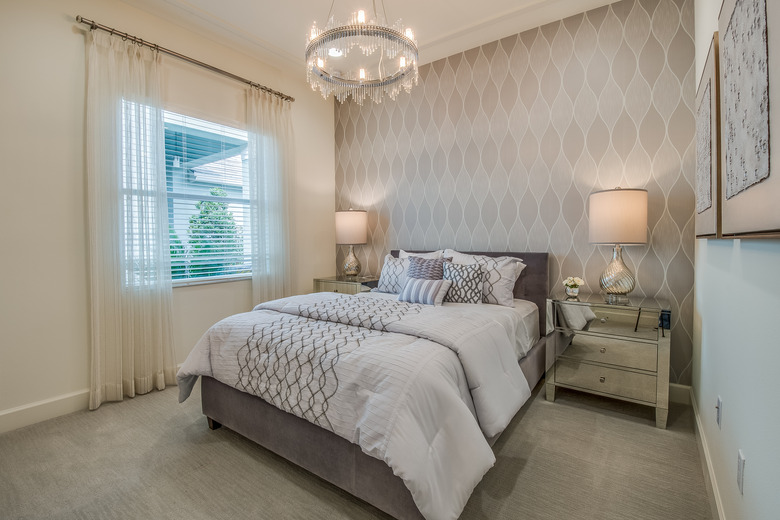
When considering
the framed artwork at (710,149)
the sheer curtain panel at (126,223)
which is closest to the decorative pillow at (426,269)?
the framed artwork at (710,149)

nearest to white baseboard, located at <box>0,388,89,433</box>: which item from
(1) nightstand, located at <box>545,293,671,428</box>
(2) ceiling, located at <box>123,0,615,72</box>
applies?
(2) ceiling, located at <box>123,0,615,72</box>

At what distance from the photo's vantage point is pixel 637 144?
277 cm

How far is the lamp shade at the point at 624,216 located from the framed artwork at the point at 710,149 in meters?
0.39

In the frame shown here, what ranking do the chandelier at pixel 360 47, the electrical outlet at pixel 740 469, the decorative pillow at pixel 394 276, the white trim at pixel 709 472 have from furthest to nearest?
the decorative pillow at pixel 394 276, the chandelier at pixel 360 47, the white trim at pixel 709 472, the electrical outlet at pixel 740 469

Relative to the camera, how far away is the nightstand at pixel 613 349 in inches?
90.3

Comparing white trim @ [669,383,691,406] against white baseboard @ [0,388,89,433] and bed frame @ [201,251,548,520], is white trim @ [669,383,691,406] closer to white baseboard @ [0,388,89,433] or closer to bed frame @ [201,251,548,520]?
bed frame @ [201,251,548,520]

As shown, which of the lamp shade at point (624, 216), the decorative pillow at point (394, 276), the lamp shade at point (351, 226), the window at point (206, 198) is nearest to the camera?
the lamp shade at point (624, 216)

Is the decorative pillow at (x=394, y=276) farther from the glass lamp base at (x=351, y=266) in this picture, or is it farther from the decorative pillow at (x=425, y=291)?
the glass lamp base at (x=351, y=266)

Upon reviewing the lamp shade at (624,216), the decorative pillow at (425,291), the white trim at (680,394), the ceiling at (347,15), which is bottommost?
the white trim at (680,394)

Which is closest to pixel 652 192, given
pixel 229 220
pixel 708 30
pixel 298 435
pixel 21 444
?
pixel 708 30

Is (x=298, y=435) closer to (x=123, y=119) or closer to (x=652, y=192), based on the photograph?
(x=123, y=119)

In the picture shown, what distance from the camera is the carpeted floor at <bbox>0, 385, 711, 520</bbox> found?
5.26ft

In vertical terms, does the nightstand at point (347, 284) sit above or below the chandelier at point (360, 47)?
below

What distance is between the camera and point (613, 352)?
2439 millimetres
